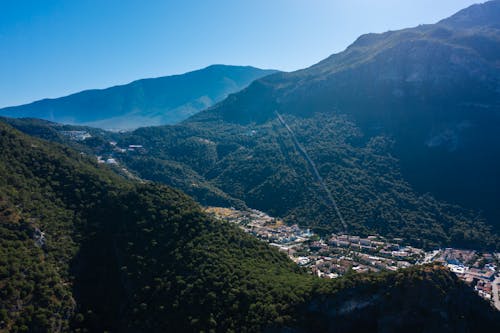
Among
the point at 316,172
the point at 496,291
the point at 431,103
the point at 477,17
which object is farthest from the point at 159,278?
the point at 477,17

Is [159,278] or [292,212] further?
[292,212]

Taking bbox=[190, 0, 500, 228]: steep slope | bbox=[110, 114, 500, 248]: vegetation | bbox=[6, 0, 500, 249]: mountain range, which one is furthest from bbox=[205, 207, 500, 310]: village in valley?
bbox=[190, 0, 500, 228]: steep slope

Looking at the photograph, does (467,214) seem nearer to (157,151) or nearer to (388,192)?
(388,192)

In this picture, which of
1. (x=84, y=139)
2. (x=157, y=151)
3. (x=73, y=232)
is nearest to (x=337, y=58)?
(x=157, y=151)

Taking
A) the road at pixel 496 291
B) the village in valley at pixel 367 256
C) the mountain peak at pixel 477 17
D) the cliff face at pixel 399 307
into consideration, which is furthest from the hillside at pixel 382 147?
the cliff face at pixel 399 307

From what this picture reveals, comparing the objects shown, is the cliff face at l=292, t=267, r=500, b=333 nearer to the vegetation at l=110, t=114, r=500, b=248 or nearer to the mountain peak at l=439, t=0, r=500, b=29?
the vegetation at l=110, t=114, r=500, b=248

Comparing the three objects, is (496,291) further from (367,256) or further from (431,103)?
(431,103)
